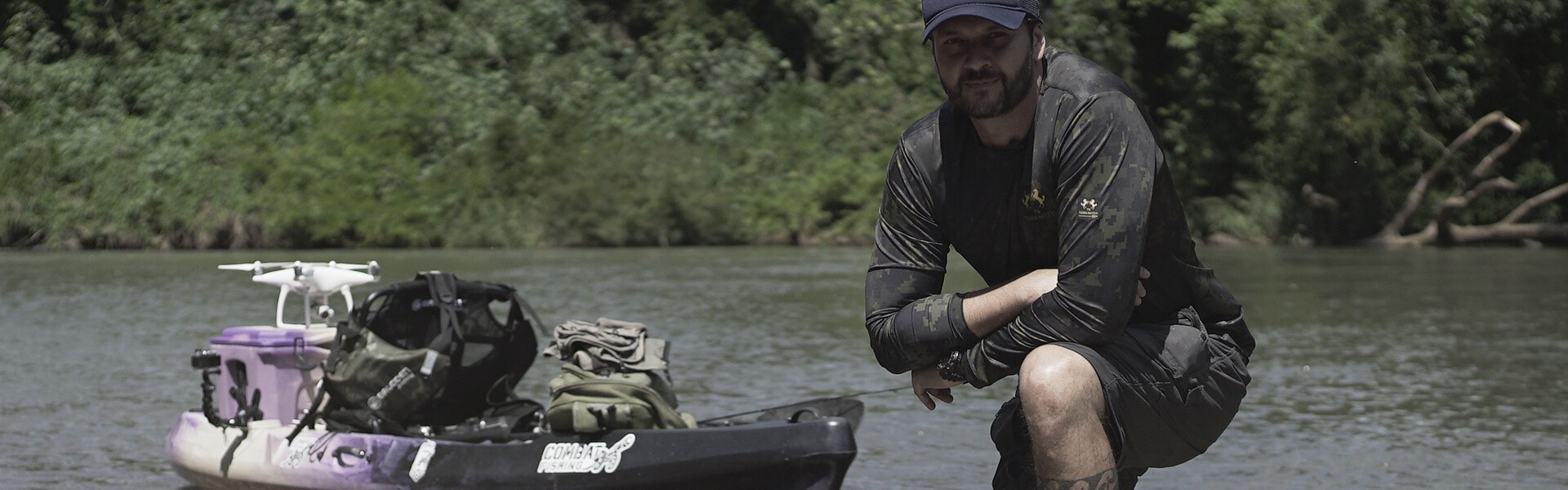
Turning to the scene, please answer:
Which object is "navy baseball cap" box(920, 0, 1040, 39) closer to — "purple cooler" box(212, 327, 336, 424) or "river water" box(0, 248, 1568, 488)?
"purple cooler" box(212, 327, 336, 424)

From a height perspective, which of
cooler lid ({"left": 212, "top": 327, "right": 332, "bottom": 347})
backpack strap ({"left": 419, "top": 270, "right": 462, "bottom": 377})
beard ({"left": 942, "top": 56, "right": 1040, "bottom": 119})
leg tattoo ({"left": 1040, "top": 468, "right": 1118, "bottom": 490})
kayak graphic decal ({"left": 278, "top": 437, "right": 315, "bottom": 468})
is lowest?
kayak graphic decal ({"left": 278, "top": 437, "right": 315, "bottom": 468})

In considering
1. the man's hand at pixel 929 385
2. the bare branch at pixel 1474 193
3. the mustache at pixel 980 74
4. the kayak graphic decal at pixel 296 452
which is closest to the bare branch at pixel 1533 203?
the bare branch at pixel 1474 193

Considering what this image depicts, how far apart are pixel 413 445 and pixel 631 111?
100 feet

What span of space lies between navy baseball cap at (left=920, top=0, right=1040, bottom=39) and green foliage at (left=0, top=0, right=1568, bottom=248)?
28.4 metres

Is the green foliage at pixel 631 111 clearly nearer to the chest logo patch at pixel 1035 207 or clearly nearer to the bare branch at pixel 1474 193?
the bare branch at pixel 1474 193

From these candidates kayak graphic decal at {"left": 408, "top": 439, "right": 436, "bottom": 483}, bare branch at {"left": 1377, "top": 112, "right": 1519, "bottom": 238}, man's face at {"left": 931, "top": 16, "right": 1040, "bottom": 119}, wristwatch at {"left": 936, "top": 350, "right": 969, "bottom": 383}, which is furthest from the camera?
bare branch at {"left": 1377, "top": 112, "right": 1519, "bottom": 238}

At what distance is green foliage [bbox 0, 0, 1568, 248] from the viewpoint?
31359mm

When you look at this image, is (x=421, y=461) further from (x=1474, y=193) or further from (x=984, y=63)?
(x=1474, y=193)

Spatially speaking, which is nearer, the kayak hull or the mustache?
the mustache

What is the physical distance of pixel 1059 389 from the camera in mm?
3066

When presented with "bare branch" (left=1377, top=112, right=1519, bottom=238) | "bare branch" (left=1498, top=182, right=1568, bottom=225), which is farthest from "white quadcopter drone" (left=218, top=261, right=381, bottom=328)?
"bare branch" (left=1498, top=182, right=1568, bottom=225)

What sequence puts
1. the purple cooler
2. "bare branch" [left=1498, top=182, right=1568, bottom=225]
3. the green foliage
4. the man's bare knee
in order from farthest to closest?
Answer: the green foliage, "bare branch" [left=1498, top=182, right=1568, bottom=225], the purple cooler, the man's bare knee

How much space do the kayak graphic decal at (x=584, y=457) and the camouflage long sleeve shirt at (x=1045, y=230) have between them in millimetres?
3385

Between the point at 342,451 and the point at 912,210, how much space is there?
4.43 m
